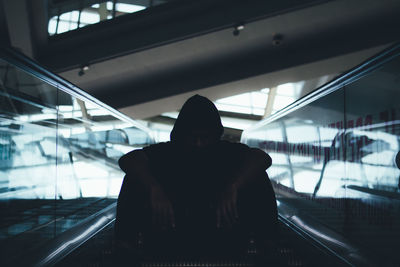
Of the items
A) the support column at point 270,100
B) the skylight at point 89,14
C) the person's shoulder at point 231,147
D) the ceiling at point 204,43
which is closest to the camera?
the person's shoulder at point 231,147

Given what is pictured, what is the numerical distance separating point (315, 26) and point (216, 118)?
7.27 m

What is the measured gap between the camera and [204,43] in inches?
307

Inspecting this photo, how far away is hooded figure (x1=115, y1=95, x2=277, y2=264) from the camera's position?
1537 millimetres

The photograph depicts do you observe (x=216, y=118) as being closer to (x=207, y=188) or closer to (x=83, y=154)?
(x=207, y=188)

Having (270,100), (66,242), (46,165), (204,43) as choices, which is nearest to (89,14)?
(204,43)

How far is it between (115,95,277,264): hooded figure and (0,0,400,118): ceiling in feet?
19.1

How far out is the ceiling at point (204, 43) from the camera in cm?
697

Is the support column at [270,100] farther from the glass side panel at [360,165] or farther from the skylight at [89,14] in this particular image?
the glass side panel at [360,165]

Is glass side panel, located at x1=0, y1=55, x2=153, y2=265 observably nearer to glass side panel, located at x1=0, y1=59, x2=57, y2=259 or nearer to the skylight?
glass side panel, located at x1=0, y1=59, x2=57, y2=259

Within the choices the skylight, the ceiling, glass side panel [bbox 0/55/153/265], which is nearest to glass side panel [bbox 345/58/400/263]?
glass side panel [bbox 0/55/153/265]

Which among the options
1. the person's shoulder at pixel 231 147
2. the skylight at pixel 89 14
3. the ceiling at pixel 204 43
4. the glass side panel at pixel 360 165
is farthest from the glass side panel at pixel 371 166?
the skylight at pixel 89 14

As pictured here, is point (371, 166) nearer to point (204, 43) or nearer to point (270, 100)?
point (204, 43)

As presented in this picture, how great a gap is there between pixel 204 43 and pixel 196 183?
21.7 feet

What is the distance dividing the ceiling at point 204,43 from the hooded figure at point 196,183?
5.82 meters
